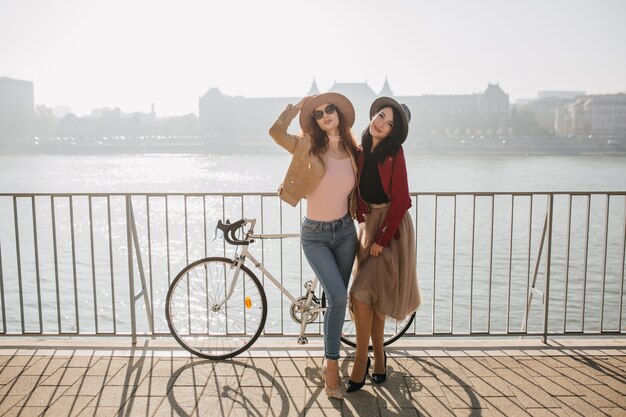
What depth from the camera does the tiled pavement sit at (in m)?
3.06

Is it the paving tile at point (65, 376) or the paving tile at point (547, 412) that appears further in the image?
the paving tile at point (65, 376)

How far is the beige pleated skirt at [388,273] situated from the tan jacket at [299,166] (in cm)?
15

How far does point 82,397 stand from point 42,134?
11764cm

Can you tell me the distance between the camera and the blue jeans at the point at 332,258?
3154mm

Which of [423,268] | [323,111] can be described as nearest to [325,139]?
[323,111]

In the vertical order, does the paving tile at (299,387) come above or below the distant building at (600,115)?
below

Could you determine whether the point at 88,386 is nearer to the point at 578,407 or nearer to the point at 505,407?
the point at 505,407

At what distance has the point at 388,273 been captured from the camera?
3.22m

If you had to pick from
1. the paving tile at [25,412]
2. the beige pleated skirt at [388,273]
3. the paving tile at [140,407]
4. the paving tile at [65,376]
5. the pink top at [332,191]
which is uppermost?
the pink top at [332,191]

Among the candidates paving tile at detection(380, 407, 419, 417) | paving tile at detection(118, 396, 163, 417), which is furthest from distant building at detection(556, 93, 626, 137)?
paving tile at detection(118, 396, 163, 417)

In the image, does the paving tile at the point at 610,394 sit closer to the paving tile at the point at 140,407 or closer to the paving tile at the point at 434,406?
the paving tile at the point at 434,406

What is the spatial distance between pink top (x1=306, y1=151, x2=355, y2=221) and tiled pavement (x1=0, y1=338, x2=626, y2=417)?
989 mm

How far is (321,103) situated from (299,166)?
35 cm

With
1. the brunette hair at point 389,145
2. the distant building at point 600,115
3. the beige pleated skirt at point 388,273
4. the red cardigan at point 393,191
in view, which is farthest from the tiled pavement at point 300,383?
the distant building at point 600,115
